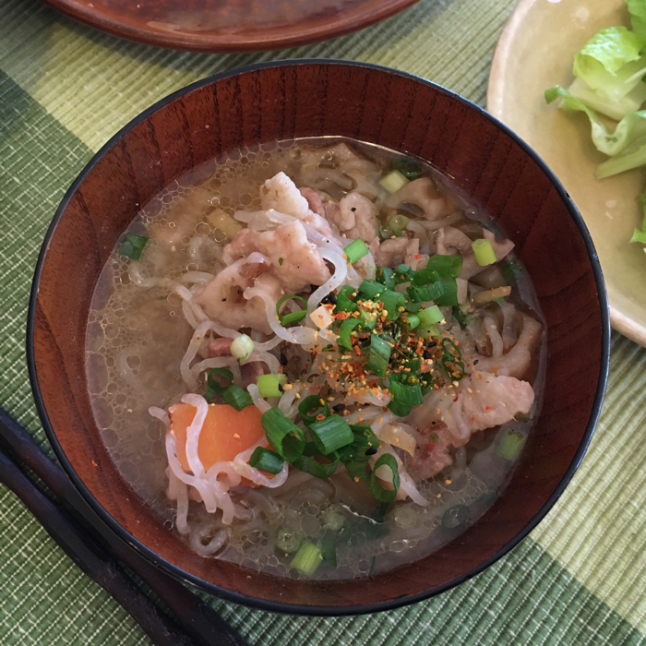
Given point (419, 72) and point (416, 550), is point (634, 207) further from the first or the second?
point (416, 550)

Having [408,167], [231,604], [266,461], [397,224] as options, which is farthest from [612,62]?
[231,604]

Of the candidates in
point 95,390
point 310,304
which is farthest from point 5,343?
point 310,304

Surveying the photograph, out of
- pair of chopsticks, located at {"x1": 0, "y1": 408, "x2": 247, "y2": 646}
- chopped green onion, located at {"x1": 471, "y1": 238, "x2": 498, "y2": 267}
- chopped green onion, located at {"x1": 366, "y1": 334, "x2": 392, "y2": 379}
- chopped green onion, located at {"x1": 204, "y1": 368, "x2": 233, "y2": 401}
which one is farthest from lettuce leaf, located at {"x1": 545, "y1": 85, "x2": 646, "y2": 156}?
pair of chopsticks, located at {"x1": 0, "y1": 408, "x2": 247, "y2": 646}

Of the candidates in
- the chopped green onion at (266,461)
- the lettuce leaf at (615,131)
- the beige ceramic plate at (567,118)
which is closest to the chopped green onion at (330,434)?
the chopped green onion at (266,461)

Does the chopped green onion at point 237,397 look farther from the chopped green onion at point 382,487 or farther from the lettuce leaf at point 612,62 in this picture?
the lettuce leaf at point 612,62

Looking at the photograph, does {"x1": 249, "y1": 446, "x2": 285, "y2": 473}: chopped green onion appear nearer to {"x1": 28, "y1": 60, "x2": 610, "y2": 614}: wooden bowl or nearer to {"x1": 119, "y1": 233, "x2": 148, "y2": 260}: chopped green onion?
{"x1": 28, "y1": 60, "x2": 610, "y2": 614}: wooden bowl
